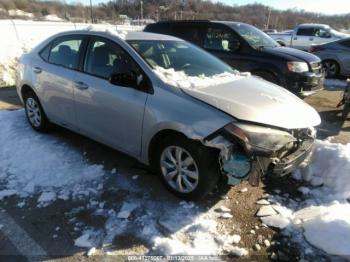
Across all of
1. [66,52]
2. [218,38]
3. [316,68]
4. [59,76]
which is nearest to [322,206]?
[59,76]

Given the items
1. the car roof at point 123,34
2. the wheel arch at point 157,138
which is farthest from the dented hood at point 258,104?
the car roof at point 123,34

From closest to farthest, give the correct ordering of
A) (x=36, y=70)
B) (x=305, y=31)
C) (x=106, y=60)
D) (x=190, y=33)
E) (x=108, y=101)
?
(x=108, y=101) → (x=106, y=60) → (x=36, y=70) → (x=190, y=33) → (x=305, y=31)

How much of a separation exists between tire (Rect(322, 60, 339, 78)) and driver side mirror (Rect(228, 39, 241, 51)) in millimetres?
5888

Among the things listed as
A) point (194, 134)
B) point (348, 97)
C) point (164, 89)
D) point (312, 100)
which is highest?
point (164, 89)

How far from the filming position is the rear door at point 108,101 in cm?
380

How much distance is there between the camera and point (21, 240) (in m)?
3.06

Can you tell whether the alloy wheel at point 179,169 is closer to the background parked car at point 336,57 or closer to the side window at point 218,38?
the side window at point 218,38

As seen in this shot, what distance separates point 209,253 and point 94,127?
7.29ft

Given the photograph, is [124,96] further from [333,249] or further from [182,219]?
[333,249]

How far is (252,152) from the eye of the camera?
3.09 m

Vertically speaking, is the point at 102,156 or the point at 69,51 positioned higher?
the point at 69,51

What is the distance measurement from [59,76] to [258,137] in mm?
2950

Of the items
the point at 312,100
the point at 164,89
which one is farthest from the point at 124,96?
the point at 312,100

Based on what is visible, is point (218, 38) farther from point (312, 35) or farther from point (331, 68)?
point (312, 35)
